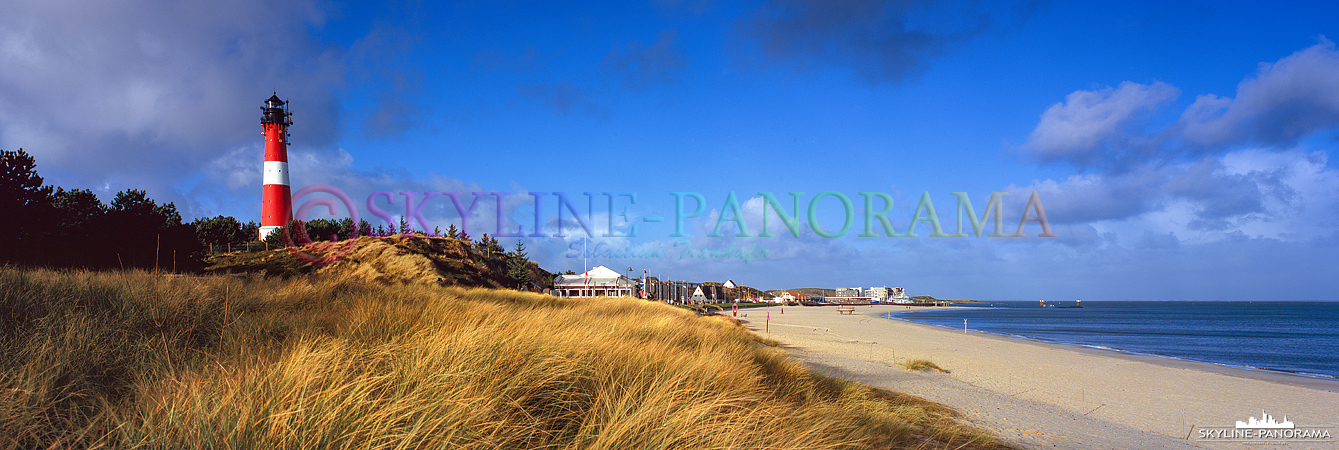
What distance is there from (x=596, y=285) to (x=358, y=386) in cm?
6034

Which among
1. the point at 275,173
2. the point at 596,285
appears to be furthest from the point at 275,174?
the point at 596,285

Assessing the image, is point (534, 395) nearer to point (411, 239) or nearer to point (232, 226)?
point (411, 239)

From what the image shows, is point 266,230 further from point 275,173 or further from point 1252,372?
point 1252,372

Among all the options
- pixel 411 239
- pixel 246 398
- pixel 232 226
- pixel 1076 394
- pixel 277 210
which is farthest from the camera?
pixel 232 226

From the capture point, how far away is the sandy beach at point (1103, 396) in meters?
8.24

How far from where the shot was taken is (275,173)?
33562 millimetres

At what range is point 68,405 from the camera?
349 centimetres

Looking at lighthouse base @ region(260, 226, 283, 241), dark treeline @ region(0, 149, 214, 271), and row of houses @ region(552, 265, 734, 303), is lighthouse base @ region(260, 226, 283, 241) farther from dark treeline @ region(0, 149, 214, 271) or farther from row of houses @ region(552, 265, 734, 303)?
row of houses @ region(552, 265, 734, 303)

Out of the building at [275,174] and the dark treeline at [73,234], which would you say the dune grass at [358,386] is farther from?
the building at [275,174]

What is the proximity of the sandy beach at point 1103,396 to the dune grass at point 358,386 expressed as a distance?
282 centimetres

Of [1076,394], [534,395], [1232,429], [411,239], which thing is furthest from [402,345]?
[411,239]

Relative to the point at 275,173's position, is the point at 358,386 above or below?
below

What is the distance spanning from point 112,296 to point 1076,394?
54.5ft

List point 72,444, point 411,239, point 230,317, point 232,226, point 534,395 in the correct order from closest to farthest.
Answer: point 72,444 < point 534,395 < point 230,317 < point 411,239 < point 232,226
